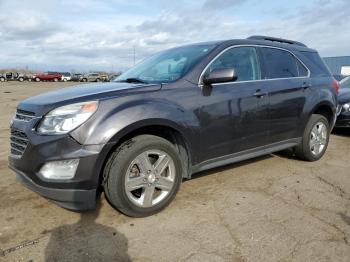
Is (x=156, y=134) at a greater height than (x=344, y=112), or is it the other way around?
(x=156, y=134)

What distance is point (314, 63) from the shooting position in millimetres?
5199

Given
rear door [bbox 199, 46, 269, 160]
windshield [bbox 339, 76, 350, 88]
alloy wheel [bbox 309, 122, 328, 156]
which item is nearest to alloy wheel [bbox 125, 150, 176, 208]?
rear door [bbox 199, 46, 269, 160]

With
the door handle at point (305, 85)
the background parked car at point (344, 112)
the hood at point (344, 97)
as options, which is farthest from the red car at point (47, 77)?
the door handle at point (305, 85)

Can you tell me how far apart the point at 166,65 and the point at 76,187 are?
192cm

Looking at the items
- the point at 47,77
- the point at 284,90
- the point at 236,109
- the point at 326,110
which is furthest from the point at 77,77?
the point at 236,109

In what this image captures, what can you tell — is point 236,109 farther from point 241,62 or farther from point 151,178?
point 151,178

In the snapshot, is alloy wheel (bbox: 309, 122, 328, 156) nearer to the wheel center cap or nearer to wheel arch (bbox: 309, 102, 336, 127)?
wheel arch (bbox: 309, 102, 336, 127)

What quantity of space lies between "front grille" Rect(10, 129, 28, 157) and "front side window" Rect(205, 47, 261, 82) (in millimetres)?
2108

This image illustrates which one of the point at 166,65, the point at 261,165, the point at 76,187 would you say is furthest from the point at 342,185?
the point at 76,187

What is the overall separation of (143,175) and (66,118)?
0.91 m

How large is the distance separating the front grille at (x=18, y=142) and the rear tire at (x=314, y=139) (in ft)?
12.5

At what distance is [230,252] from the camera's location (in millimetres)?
2725

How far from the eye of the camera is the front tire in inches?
122

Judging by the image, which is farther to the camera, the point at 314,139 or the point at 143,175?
the point at 314,139
